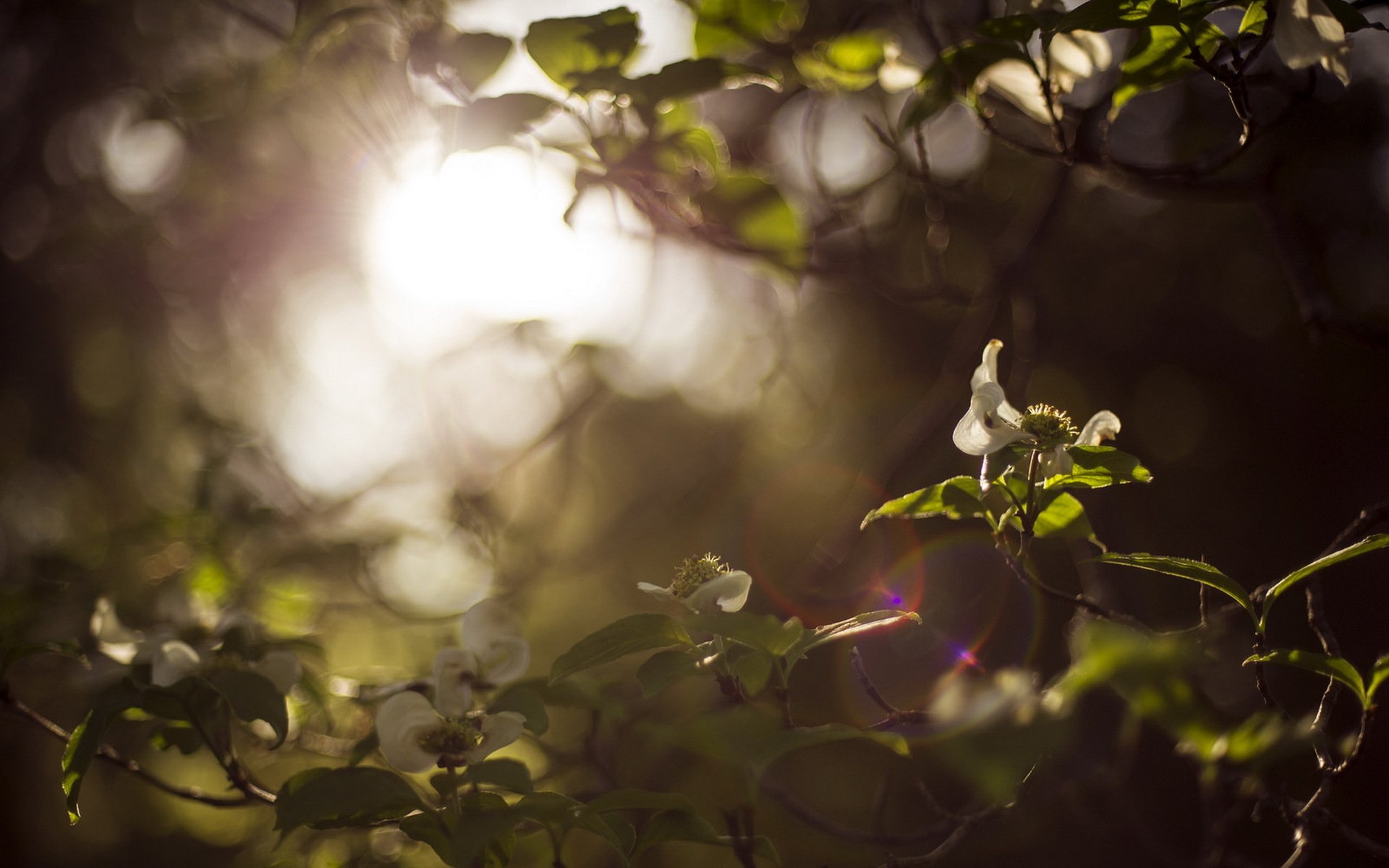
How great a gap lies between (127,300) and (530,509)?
1967 millimetres

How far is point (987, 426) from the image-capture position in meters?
0.83

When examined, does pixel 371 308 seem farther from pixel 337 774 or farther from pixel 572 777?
pixel 337 774

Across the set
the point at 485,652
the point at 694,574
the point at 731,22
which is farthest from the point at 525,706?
the point at 731,22

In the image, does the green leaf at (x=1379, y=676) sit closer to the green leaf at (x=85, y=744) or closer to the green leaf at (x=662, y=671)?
the green leaf at (x=662, y=671)

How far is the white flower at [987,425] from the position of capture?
2.62 ft

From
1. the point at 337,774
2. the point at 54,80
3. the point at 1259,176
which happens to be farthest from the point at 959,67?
the point at 54,80

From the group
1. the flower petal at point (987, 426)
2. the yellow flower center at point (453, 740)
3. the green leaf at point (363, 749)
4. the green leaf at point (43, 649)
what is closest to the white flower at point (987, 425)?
the flower petal at point (987, 426)

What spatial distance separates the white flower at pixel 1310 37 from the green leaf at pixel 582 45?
2.11 feet

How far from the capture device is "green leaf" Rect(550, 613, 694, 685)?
73cm

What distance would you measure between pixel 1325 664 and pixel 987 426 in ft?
1.08

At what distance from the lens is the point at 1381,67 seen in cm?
297

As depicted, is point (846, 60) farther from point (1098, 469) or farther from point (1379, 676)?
point (1379, 676)

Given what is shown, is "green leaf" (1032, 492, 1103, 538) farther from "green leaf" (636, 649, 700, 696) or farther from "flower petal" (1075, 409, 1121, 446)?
"green leaf" (636, 649, 700, 696)

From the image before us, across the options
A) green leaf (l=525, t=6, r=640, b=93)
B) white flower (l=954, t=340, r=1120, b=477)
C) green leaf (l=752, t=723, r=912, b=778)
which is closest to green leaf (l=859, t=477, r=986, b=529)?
white flower (l=954, t=340, r=1120, b=477)
